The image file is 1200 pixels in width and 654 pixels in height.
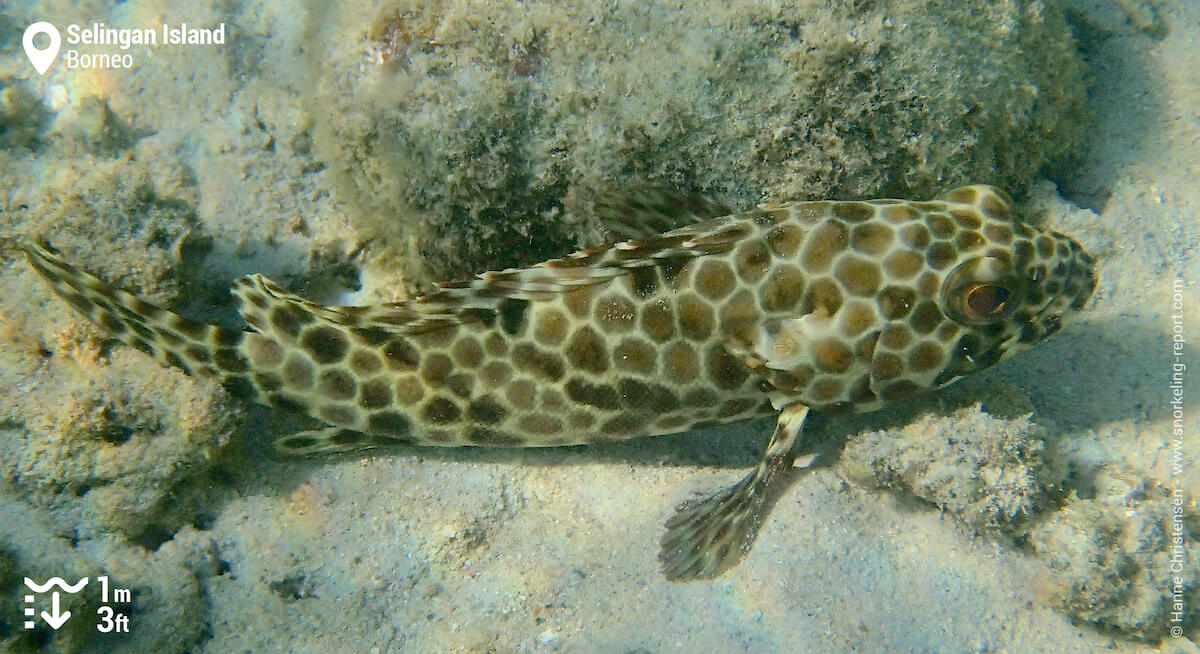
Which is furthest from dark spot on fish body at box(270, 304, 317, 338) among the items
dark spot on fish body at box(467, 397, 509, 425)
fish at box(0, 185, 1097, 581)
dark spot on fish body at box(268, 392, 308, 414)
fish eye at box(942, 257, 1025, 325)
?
fish eye at box(942, 257, 1025, 325)

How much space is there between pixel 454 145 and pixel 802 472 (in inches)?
116

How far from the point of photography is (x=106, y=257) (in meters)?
4.11

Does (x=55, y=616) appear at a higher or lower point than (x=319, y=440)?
lower

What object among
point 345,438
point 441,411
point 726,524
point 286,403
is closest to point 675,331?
point 726,524

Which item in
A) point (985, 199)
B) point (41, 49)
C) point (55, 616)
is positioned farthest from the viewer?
point (41, 49)

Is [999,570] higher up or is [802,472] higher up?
[802,472]

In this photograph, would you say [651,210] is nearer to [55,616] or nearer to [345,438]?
[345,438]

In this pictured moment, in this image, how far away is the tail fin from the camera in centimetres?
381

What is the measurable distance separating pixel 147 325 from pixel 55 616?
163 centimetres

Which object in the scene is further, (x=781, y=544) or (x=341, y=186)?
(x=341, y=186)

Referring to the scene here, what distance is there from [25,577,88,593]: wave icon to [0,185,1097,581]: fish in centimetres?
121

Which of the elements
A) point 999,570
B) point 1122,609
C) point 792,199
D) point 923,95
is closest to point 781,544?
point 999,570

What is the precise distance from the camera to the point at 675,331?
11.8 ft

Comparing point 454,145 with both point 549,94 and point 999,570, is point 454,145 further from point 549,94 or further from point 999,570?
point 999,570
